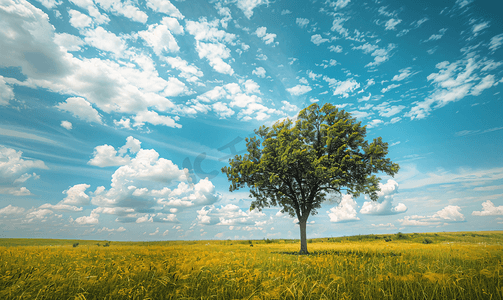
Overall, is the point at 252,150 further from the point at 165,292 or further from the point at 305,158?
the point at 165,292

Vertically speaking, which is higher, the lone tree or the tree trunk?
the lone tree

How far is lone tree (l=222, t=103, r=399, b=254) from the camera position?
23.6m

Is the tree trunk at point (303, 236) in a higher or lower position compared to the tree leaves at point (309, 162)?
lower

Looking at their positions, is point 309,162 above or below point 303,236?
above

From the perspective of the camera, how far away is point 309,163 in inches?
949

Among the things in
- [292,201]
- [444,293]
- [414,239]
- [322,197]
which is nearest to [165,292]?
[444,293]

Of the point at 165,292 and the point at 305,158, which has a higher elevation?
the point at 305,158

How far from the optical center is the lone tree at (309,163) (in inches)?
928

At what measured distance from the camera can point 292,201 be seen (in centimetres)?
2816

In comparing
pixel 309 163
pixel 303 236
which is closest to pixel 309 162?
pixel 309 163

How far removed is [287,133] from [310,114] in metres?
4.18

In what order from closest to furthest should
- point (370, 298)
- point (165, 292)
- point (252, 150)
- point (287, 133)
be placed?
point (370, 298), point (165, 292), point (287, 133), point (252, 150)

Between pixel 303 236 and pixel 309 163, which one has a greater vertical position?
pixel 309 163

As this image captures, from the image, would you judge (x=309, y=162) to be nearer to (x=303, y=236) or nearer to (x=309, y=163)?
(x=309, y=163)
